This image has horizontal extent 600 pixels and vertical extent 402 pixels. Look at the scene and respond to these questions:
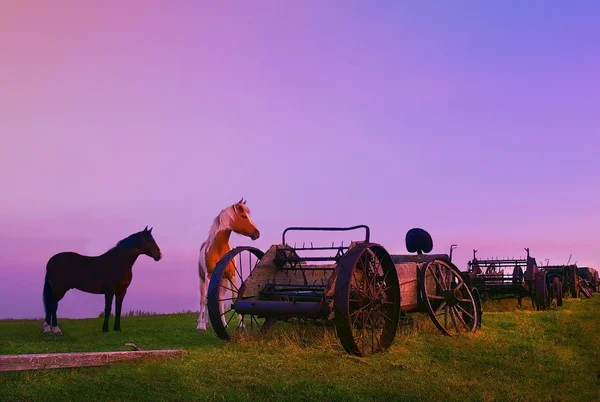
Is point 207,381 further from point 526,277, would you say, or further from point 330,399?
point 526,277

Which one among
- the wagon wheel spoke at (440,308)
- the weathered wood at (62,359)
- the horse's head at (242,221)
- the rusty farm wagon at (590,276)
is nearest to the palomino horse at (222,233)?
the horse's head at (242,221)

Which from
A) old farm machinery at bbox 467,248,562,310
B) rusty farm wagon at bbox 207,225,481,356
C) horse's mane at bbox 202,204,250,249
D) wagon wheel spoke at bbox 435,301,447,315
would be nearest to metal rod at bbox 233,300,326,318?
rusty farm wagon at bbox 207,225,481,356

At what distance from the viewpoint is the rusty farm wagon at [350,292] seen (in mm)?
9891

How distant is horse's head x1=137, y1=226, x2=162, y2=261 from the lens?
54.2 ft

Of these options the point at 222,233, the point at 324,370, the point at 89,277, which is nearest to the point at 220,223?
the point at 222,233

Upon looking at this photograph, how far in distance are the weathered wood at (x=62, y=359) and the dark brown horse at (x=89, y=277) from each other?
7.12m

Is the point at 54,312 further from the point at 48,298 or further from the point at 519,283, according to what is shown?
the point at 519,283

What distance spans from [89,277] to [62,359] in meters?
7.94

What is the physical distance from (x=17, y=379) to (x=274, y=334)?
4.92 meters

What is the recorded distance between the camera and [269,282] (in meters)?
12.3

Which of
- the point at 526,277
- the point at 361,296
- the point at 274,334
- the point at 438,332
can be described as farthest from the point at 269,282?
the point at 526,277

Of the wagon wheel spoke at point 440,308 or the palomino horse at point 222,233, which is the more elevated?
the palomino horse at point 222,233

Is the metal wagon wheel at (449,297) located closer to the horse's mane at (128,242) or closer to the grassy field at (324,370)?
the grassy field at (324,370)

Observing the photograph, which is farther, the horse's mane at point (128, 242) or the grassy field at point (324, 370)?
the horse's mane at point (128, 242)
